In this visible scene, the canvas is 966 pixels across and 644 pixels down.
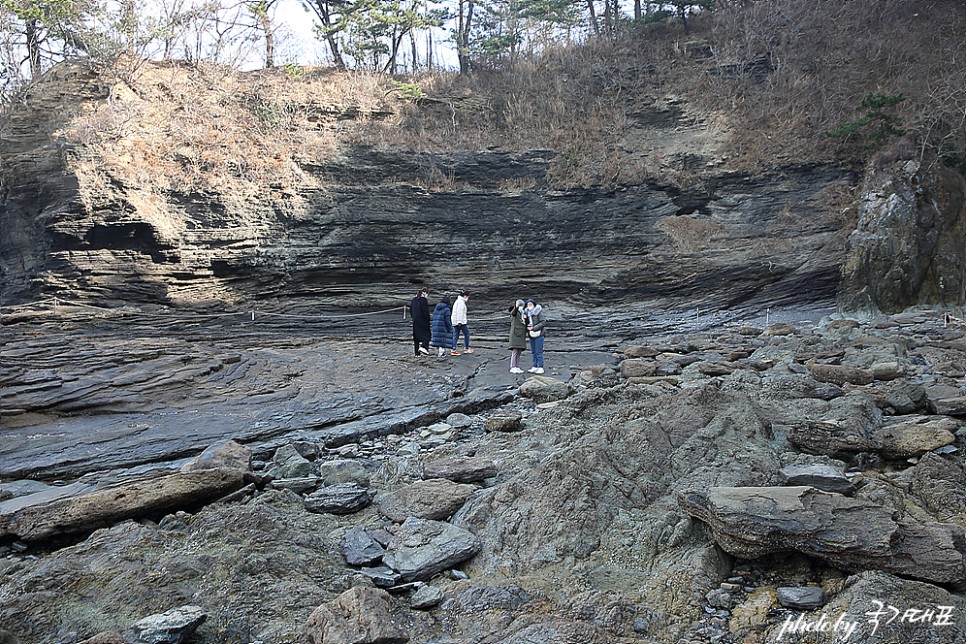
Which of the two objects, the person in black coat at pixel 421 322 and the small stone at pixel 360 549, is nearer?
the small stone at pixel 360 549

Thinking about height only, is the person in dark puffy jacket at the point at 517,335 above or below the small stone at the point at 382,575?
above

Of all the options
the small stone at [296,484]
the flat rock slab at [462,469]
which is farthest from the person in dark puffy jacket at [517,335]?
the small stone at [296,484]

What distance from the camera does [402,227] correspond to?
2025 centimetres

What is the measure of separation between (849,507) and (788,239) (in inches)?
674

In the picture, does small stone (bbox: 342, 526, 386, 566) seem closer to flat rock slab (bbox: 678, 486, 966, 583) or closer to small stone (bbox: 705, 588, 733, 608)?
small stone (bbox: 705, 588, 733, 608)

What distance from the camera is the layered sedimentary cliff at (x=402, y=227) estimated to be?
17.7 meters

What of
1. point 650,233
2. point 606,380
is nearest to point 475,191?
point 650,233

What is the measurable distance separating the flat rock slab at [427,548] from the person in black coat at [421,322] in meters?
8.70

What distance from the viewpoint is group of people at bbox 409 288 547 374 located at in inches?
452

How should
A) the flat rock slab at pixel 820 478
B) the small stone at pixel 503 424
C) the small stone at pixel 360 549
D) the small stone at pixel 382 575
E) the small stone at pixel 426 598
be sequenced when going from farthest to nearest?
the small stone at pixel 503 424 < the flat rock slab at pixel 820 478 < the small stone at pixel 360 549 < the small stone at pixel 382 575 < the small stone at pixel 426 598

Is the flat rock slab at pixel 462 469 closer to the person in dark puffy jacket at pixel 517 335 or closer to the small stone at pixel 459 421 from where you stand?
the small stone at pixel 459 421

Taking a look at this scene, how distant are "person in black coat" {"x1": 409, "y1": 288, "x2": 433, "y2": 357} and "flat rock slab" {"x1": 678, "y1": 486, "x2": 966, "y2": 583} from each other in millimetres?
9639

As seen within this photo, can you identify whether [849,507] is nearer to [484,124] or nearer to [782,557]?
[782,557]

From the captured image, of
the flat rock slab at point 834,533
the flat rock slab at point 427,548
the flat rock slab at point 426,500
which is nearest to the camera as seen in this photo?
the flat rock slab at point 834,533
